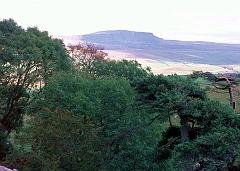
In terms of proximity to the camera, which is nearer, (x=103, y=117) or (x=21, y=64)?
(x=103, y=117)

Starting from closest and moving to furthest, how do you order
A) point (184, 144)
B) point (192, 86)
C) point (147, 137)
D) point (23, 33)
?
point (184, 144) < point (192, 86) < point (147, 137) < point (23, 33)

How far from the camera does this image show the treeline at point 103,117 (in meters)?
26.4

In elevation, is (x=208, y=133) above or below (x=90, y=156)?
above

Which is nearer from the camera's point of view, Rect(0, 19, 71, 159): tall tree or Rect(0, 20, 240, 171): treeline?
Rect(0, 20, 240, 171): treeline

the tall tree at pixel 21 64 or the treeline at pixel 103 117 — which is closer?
the treeline at pixel 103 117

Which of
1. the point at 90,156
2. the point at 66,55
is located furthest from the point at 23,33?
the point at 90,156

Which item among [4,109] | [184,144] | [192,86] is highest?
[192,86]

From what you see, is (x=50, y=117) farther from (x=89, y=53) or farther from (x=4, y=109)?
(x=89, y=53)

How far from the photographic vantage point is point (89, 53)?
266ft

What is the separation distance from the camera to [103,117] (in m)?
36.4

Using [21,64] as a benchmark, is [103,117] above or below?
below

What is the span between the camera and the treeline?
2639 centimetres

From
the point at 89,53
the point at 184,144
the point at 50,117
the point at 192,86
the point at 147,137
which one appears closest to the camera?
the point at 184,144

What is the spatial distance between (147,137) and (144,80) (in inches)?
281
